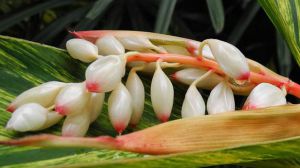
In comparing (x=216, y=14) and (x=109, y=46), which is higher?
(x=216, y=14)

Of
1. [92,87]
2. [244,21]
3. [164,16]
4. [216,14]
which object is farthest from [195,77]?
[244,21]

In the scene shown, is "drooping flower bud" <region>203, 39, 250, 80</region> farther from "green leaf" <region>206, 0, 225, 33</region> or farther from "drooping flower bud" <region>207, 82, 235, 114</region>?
"green leaf" <region>206, 0, 225, 33</region>

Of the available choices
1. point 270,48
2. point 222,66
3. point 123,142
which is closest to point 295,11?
point 222,66

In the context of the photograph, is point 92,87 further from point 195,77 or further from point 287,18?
point 287,18

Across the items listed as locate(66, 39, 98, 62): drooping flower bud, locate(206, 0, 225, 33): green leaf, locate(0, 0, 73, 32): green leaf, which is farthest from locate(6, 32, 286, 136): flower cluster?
locate(0, 0, 73, 32): green leaf

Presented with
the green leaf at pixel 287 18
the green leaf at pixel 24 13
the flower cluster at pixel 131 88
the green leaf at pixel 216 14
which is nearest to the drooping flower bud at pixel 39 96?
the flower cluster at pixel 131 88
